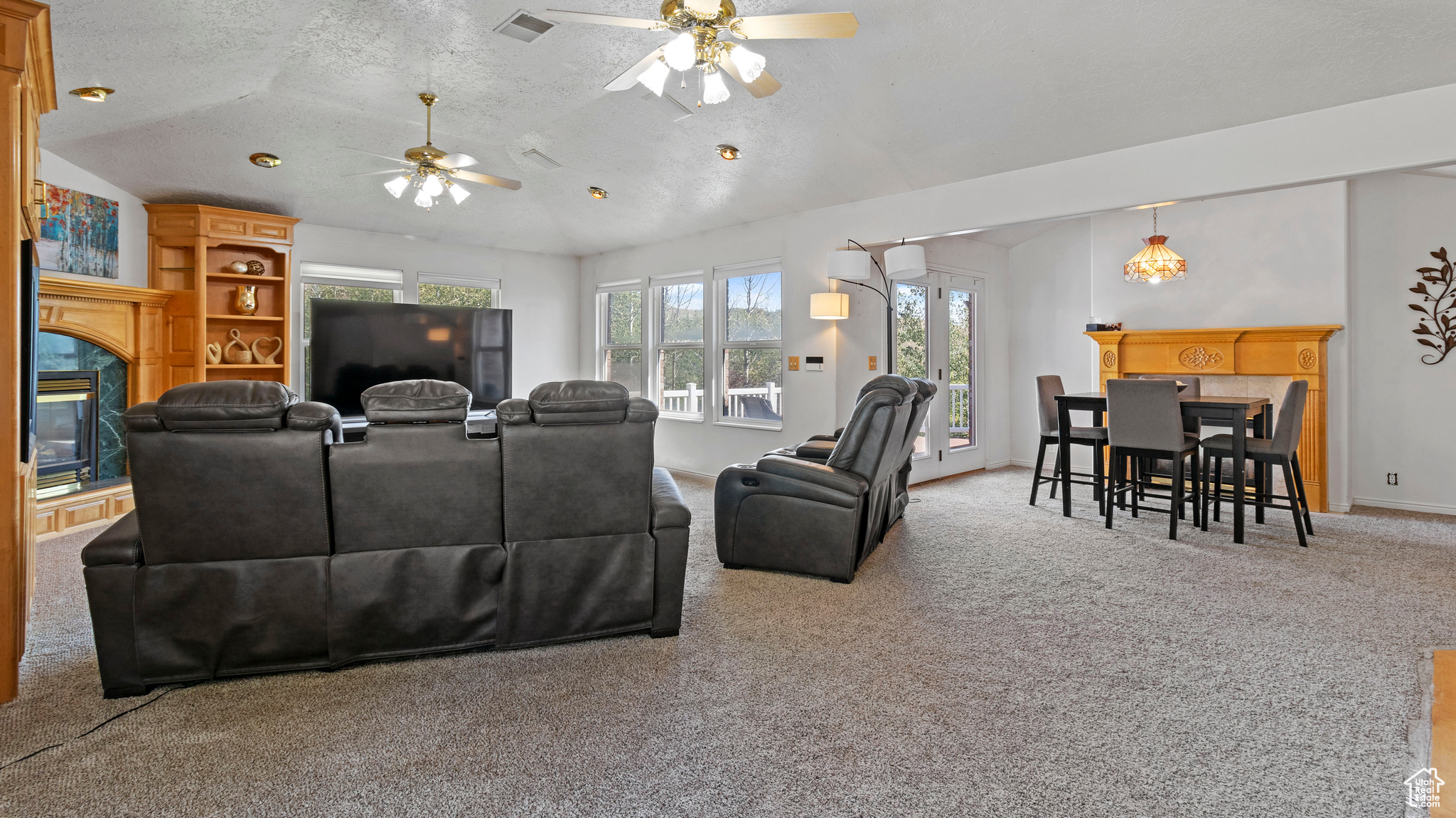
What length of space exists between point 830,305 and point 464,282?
13.6ft

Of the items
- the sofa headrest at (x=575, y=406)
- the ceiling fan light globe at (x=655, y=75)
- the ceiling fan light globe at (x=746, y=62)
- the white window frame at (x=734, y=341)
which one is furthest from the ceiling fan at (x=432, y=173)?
the white window frame at (x=734, y=341)

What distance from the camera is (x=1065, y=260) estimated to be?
7.06 m

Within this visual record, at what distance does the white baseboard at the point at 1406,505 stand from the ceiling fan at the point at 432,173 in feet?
22.2

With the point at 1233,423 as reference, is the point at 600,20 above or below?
above

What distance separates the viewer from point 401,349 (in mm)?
6441

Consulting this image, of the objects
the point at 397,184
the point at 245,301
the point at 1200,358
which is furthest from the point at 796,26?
the point at 245,301

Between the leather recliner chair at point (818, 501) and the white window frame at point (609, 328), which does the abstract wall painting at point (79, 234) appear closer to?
the white window frame at point (609, 328)

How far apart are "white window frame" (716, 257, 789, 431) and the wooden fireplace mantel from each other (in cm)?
285

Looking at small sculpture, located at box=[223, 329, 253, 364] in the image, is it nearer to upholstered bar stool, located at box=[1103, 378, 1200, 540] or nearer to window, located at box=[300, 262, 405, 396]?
window, located at box=[300, 262, 405, 396]

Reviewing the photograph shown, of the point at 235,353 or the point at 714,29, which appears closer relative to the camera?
the point at 714,29

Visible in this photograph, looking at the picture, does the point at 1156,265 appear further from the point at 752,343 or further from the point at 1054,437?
the point at 752,343

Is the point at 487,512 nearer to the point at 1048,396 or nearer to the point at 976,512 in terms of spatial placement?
the point at 976,512

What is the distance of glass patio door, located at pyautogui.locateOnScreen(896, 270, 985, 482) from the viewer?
6367 mm

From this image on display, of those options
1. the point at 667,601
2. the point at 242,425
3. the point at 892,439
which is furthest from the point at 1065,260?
the point at 242,425
